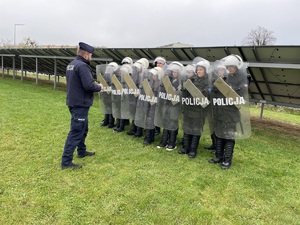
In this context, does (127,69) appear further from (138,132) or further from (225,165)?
(225,165)

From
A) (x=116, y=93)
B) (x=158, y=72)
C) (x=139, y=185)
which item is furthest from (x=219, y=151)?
(x=116, y=93)

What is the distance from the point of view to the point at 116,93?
694 cm

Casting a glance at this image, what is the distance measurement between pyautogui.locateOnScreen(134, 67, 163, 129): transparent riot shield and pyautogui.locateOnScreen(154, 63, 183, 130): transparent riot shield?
0.24 meters

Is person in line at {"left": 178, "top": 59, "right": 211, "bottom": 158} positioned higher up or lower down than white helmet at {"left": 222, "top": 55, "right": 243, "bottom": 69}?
lower down

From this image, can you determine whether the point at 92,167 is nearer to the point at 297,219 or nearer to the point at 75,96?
the point at 75,96

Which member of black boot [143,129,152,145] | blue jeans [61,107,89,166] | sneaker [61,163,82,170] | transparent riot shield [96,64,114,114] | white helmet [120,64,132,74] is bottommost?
sneaker [61,163,82,170]

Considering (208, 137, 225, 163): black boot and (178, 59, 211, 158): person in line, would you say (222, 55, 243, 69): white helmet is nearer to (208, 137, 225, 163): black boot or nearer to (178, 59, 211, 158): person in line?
(178, 59, 211, 158): person in line

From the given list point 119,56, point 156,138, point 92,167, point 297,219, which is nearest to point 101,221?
point 92,167

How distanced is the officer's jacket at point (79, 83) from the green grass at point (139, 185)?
3.80ft

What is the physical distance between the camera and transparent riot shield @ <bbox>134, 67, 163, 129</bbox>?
591 cm

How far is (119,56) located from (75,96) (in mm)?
7416

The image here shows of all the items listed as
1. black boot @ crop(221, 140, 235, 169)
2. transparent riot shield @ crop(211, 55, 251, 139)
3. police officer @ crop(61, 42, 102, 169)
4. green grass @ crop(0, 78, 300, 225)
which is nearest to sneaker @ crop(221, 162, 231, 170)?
black boot @ crop(221, 140, 235, 169)

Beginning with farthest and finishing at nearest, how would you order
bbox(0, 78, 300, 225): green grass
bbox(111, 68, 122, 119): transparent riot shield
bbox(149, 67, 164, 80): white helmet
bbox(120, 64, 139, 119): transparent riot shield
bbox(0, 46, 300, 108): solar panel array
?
bbox(0, 46, 300, 108): solar panel array
bbox(111, 68, 122, 119): transparent riot shield
bbox(120, 64, 139, 119): transparent riot shield
bbox(149, 67, 164, 80): white helmet
bbox(0, 78, 300, 225): green grass

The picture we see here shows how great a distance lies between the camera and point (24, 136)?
6.40 m
